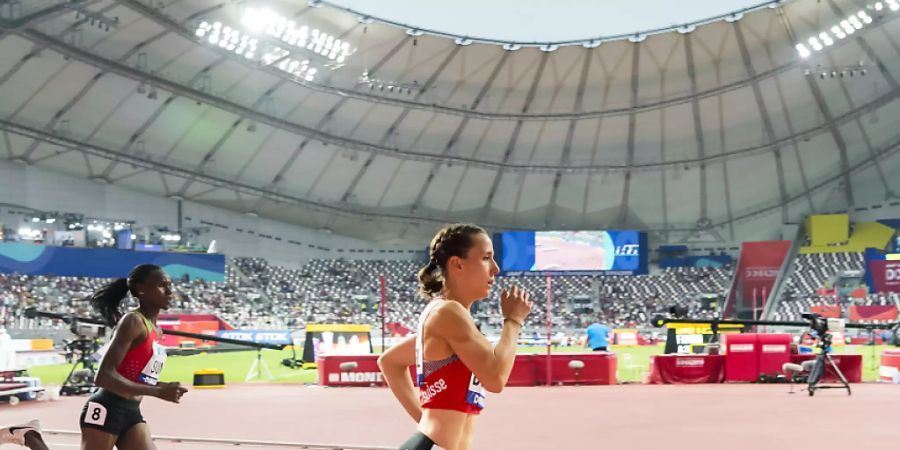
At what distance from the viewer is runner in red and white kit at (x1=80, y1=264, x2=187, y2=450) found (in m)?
5.77

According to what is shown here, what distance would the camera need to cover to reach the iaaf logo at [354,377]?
24.3 metres

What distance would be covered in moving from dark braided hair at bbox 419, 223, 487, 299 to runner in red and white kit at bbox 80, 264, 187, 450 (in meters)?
2.24

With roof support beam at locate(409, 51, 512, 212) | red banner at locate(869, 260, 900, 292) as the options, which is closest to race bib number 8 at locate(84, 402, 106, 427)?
roof support beam at locate(409, 51, 512, 212)

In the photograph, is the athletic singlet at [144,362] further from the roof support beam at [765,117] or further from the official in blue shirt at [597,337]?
the roof support beam at [765,117]

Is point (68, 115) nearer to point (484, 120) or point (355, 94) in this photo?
point (355, 94)

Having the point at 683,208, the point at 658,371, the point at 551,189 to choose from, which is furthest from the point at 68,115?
the point at 683,208

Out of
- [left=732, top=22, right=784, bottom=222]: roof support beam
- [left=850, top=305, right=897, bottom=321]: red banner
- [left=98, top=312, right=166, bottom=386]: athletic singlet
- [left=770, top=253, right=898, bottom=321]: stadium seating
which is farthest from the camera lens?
[left=770, top=253, right=898, bottom=321]: stadium seating

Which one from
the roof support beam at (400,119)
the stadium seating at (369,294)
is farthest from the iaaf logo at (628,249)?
the roof support beam at (400,119)

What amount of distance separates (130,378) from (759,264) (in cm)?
6150

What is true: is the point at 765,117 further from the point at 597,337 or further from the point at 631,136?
the point at 597,337

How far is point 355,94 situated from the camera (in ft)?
174

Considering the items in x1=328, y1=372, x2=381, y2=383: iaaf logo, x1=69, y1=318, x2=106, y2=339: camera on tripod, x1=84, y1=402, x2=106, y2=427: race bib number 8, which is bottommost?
x1=328, y1=372, x2=381, y2=383: iaaf logo

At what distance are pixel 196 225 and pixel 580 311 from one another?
2758cm

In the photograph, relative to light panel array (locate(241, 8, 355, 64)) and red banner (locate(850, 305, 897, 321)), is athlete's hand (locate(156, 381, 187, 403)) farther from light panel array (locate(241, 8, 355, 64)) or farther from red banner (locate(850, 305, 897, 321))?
red banner (locate(850, 305, 897, 321))
